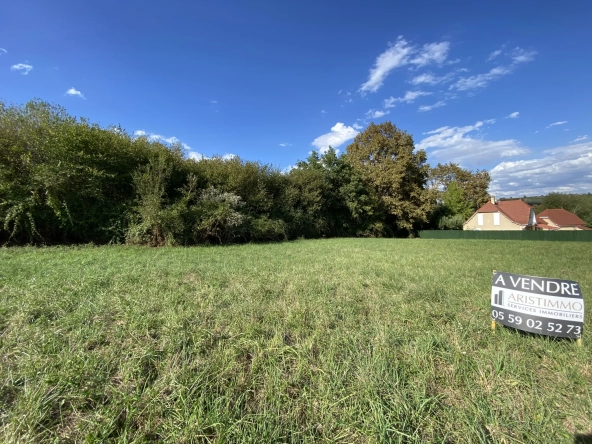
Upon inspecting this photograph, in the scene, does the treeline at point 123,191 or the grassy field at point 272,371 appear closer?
the grassy field at point 272,371

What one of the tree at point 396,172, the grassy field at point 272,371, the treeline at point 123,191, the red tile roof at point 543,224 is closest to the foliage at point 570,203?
the red tile roof at point 543,224

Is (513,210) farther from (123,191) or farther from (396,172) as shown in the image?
(123,191)

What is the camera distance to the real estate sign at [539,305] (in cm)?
246

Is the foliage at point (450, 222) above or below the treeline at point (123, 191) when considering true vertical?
below

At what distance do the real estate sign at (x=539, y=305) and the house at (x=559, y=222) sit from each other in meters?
40.4

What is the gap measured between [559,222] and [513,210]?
9.53m

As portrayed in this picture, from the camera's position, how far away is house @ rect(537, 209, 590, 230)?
32.6m

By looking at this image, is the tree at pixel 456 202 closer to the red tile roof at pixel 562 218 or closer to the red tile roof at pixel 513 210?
the red tile roof at pixel 513 210

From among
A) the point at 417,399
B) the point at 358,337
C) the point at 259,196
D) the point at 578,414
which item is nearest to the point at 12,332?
the point at 358,337

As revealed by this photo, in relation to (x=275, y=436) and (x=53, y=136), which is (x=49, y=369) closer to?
(x=275, y=436)

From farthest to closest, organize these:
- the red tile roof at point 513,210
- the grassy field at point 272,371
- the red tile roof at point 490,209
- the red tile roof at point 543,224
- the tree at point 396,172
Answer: the red tile roof at point 543,224
the red tile roof at point 490,209
the red tile roof at point 513,210
the tree at point 396,172
the grassy field at point 272,371

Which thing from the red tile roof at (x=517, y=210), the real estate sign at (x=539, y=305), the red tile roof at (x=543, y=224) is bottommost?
the red tile roof at (x=543, y=224)

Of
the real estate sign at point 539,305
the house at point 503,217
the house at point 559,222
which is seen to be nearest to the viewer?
the real estate sign at point 539,305

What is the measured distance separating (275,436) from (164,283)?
3150 millimetres
